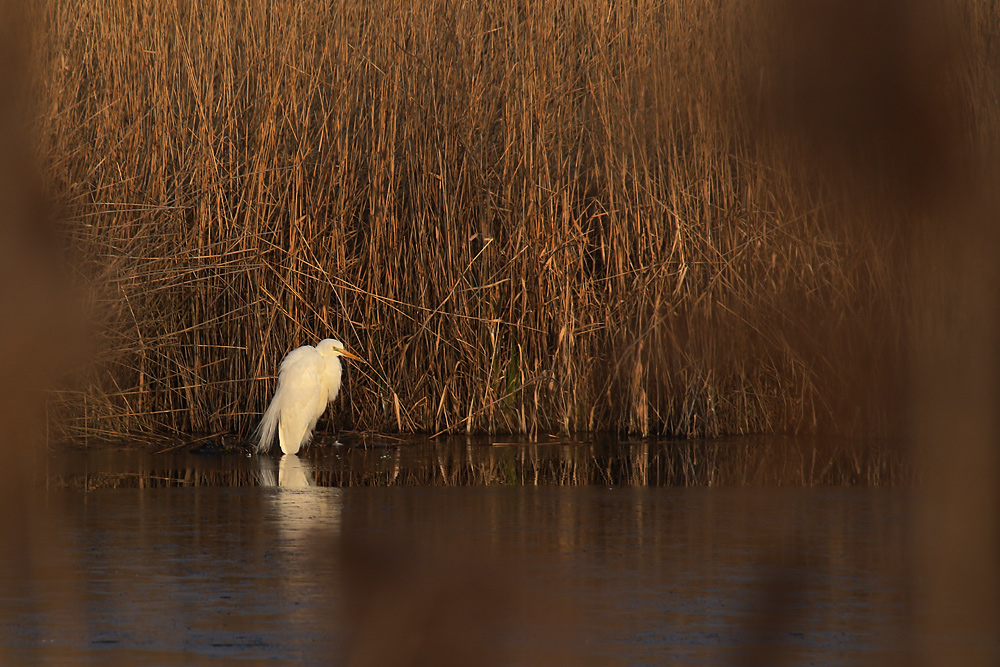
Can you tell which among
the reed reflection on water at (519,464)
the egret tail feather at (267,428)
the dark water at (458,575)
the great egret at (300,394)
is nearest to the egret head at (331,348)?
the great egret at (300,394)

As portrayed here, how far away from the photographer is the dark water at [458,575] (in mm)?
3154

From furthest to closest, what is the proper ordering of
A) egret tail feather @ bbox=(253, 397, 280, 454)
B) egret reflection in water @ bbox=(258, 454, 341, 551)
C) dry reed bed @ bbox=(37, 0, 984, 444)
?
dry reed bed @ bbox=(37, 0, 984, 444), egret tail feather @ bbox=(253, 397, 280, 454), egret reflection in water @ bbox=(258, 454, 341, 551)

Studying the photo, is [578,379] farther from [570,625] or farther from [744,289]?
[570,625]

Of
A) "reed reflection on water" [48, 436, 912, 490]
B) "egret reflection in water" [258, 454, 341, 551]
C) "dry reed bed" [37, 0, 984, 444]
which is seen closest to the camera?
"egret reflection in water" [258, 454, 341, 551]

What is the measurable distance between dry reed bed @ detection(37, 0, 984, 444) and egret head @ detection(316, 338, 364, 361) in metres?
0.40

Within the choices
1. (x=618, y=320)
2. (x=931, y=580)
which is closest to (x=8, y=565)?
(x=931, y=580)

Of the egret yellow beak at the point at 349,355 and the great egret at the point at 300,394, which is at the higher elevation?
the egret yellow beak at the point at 349,355

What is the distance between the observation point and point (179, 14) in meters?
7.67

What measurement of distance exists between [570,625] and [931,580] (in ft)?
3.86

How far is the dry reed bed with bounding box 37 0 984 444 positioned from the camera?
23.1 ft

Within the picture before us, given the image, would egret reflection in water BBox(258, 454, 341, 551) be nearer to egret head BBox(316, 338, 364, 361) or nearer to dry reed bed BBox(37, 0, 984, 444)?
egret head BBox(316, 338, 364, 361)

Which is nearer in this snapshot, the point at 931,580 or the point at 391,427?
the point at 931,580

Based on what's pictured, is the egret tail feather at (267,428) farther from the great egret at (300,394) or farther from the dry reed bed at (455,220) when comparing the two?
the dry reed bed at (455,220)

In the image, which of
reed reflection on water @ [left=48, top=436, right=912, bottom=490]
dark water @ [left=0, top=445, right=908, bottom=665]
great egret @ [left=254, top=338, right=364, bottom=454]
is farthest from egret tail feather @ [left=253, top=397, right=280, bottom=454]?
dark water @ [left=0, top=445, right=908, bottom=665]
